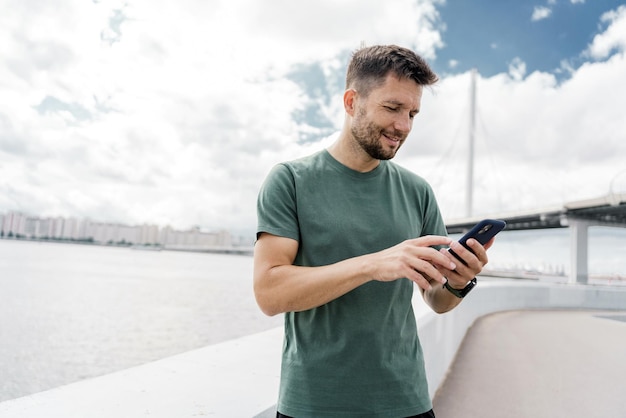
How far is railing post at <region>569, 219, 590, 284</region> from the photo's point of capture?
3234 centimetres

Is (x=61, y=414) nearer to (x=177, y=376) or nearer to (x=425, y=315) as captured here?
(x=177, y=376)

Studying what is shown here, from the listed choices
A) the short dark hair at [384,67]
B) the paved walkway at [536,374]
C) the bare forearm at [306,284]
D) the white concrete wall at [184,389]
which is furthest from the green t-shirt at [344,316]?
the paved walkway at [536,374]

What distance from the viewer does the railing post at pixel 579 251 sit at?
3234 cm

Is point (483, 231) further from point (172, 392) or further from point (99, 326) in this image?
point (99, 326)

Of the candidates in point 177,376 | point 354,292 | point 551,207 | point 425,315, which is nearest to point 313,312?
point 354,292

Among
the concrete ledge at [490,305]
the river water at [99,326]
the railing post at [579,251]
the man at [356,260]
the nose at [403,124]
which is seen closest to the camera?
the man at [356,260]

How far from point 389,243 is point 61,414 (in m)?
1.18

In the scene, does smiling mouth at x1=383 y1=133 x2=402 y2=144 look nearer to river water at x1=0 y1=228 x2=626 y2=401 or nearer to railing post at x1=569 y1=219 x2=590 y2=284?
river water at x1=0 y1=228 x2=626 y2=401

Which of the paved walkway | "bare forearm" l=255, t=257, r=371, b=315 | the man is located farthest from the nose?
A: the paved walkway

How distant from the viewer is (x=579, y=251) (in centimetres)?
3238

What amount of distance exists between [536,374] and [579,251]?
1125 inches

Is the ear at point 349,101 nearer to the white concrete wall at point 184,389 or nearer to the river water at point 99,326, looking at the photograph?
the white concrete wall at point 184,389

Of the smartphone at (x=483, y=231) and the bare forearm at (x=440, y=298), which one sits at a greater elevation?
the smartphone at (x=483, y=231)

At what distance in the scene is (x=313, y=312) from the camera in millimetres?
1598
